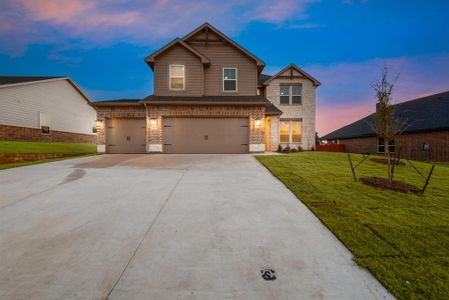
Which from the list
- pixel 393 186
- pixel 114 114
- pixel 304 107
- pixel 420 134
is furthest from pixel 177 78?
pixel 420 134

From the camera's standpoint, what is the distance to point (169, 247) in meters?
2.43

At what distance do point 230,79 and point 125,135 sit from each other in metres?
8.31

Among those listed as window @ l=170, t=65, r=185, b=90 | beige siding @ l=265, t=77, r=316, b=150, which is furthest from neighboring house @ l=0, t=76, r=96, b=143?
beige siding @ l=265, t=77, r=316, b=150

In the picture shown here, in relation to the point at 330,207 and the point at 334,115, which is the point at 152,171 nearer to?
the point at 330,207

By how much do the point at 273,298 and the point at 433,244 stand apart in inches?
100

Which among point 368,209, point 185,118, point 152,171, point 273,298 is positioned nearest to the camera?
point 273,298

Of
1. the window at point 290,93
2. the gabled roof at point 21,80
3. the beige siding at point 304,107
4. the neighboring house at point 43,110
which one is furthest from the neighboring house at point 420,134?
Answer: the gabled roof at point 21,80

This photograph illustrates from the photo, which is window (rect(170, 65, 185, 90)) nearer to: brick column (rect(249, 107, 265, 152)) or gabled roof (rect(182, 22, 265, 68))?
gabled roof (rect(182, 22, 265, 68))

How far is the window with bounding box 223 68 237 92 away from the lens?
12852 millimetres

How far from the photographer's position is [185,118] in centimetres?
1168

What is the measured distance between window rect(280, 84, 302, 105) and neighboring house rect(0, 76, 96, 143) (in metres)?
15.0

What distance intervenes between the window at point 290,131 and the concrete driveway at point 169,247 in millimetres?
12129

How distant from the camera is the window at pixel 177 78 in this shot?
40.3 feet

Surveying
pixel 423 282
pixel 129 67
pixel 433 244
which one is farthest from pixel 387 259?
pixel 129 67
